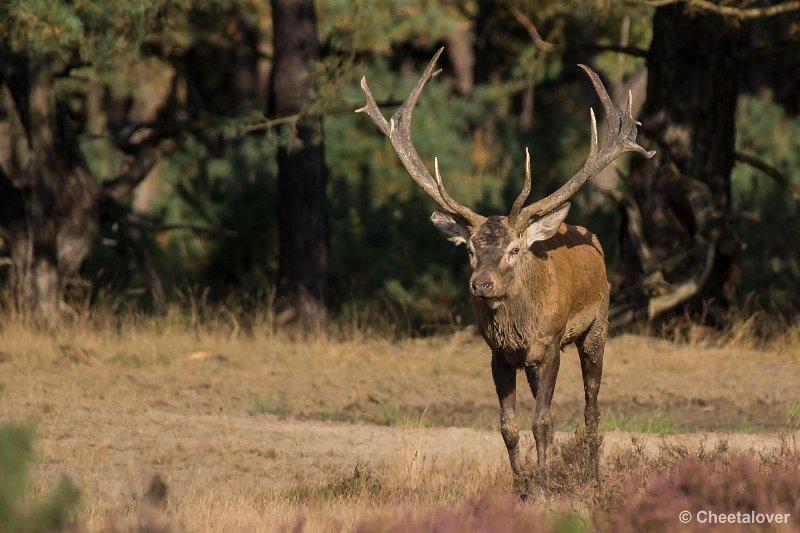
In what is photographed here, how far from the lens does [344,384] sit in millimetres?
13828

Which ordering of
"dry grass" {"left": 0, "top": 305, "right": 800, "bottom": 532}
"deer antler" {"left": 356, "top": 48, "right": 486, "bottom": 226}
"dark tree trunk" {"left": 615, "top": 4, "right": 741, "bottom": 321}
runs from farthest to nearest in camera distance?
"dark tree trunk" {"left": 615, "top": 4, "right": 741, "bottom": 321}, "deer antler" {"left": 356, "top": 48, "right": 486, "bottom": 226}, "dry grass" {"left": 0, "top": 305, "right": 800, "bottom": 532}

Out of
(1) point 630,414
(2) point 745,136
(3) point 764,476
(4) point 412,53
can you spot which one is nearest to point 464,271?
(1) point 630,414

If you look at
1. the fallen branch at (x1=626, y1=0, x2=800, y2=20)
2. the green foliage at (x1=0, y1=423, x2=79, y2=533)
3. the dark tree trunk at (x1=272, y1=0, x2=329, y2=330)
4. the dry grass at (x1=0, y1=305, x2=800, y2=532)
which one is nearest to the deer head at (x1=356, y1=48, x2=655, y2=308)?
the dry grass at (x1=0, y1=305, x2=800, y2=532)

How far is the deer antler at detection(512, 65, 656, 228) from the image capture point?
924cm

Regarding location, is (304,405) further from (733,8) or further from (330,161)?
(330,161)

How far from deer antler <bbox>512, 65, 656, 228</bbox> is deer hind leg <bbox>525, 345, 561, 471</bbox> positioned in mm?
876

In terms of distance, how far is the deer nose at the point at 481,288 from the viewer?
28.1ft

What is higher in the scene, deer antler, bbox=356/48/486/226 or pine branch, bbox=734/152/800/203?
deer antler, bbox=356/48/486/226

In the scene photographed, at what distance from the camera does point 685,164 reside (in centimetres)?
1655

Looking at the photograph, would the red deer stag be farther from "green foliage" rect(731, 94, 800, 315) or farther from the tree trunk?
the tree trunk

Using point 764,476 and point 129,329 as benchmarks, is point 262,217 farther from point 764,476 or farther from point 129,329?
point 764,476

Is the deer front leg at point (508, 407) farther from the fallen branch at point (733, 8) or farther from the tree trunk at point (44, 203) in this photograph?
the tree trunk at point (44, 203)

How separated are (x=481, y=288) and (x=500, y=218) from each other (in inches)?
28.0

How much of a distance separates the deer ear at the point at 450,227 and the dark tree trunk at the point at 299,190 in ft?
24.9
